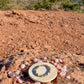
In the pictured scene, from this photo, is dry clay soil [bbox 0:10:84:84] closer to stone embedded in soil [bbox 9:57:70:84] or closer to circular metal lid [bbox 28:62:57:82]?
stone embedded in soil [bbox 9:57:70:84]

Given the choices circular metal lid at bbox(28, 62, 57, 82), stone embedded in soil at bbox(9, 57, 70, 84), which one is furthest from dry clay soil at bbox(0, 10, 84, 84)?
circular metal lid at bbox(28, 62, 57, 82)

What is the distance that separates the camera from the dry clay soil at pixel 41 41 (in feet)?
8.14

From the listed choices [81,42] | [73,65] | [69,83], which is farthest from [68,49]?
[69,83]

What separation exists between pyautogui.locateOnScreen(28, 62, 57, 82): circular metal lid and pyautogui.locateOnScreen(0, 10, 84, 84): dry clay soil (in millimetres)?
215

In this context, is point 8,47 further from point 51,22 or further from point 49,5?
point 49,5

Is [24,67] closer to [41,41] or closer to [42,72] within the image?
[42,72]

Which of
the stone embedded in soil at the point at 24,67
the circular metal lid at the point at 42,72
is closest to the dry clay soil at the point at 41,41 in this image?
the stone embedded in soil at the point at 24,67

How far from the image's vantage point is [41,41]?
157 inches

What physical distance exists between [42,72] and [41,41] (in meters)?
1.93

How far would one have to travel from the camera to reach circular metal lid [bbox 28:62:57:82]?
2.03 meters

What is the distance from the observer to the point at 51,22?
17.7 feet

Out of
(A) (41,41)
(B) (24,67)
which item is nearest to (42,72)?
(B) (24,67)

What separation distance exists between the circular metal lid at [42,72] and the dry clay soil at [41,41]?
215mm

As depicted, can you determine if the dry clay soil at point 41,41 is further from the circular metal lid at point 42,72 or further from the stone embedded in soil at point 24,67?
the circular metal lid at point 42,72
